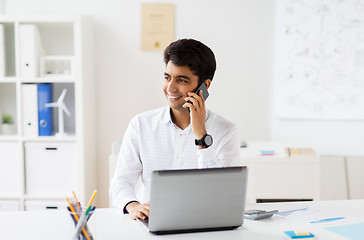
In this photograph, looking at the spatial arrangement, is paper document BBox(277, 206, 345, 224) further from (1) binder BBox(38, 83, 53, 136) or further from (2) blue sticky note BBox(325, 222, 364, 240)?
(1) binder BBox(38, 83, 53, 136)

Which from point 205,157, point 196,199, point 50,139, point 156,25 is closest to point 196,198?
point 196,199

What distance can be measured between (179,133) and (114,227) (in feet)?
2.05

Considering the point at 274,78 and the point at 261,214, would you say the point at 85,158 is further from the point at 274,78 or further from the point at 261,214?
the point at 261,214

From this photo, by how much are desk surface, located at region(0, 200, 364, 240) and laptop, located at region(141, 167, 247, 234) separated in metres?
0.04

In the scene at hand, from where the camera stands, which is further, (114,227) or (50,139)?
(50,139)

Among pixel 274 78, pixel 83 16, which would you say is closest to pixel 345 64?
pixel 274 78

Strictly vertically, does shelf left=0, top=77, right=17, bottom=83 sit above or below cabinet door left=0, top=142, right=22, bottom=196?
above

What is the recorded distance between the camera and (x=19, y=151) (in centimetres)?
348

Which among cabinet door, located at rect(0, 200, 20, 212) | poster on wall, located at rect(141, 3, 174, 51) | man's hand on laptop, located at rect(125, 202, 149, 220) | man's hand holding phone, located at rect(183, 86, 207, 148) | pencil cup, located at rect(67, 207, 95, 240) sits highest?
poster on wall, located at rect(141, 3, 174, 51)

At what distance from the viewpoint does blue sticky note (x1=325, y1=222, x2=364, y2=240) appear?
1.68m

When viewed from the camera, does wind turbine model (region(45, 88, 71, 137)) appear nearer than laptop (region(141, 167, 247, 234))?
No

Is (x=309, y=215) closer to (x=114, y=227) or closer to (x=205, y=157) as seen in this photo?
(x=205, y=157)

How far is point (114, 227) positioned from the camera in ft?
5.68

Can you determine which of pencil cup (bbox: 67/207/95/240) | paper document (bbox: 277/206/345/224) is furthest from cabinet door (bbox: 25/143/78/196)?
pencil cup (bbox: 67/207/95/240)
